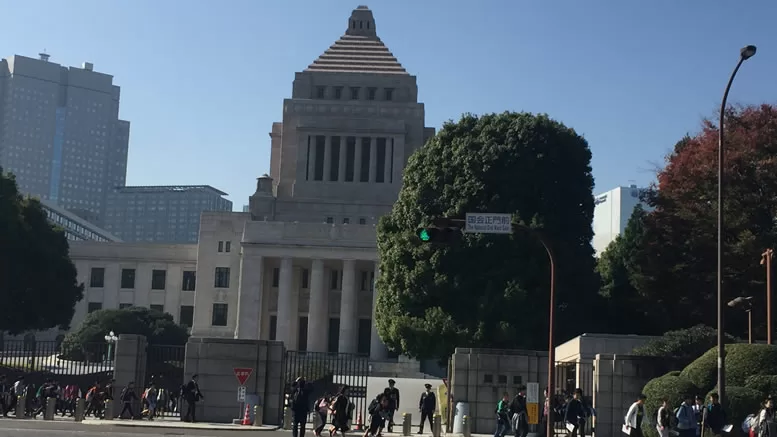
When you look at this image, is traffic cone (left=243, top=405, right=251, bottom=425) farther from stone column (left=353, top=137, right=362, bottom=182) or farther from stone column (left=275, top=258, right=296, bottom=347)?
stone column (left=353, top=137, right=362, bottom=182)

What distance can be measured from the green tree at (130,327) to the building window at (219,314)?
28.5 feet

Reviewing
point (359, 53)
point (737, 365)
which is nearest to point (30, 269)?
point (359, 53)

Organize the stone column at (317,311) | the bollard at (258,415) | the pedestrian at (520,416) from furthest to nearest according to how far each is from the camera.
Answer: the stone column at (317,311) → the bollard at (258,415) → the pedestrian at (520,416)

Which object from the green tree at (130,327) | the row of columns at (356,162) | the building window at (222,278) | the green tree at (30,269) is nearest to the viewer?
the green tree at (30,269)

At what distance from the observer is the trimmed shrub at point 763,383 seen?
2744 cm

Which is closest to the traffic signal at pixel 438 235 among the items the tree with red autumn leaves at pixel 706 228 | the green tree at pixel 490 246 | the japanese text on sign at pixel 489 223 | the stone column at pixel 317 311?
the japanese text on sign at pixel 489 223

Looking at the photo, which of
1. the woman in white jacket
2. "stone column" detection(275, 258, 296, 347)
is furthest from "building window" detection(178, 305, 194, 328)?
the woman in white jacket

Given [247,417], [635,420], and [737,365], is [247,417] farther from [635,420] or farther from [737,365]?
[737,365]

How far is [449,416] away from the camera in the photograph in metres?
33.9

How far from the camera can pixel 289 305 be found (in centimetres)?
8069

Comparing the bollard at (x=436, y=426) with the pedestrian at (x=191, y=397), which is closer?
the bollard at (x=436, y=426)

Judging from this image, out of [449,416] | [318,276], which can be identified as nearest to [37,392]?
[449,416]

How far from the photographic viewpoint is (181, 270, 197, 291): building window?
306ft

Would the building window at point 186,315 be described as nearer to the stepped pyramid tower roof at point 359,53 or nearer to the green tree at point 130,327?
the green tree at point 130,327
